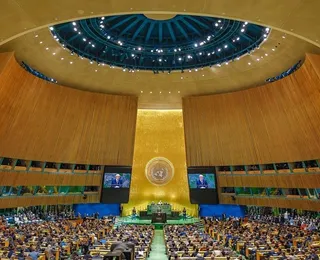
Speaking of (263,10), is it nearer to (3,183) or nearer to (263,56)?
(263,56)

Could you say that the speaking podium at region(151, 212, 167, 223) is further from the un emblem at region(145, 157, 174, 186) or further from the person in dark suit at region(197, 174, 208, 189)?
the un emblem at region(145, 157, 174, 186)

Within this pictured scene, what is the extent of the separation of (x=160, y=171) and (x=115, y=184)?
6862 millimetres

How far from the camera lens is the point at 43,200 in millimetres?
26266

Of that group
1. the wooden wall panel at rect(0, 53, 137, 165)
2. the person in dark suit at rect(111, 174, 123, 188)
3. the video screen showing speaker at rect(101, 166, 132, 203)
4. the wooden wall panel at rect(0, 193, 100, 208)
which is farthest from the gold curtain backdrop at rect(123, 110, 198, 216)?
the wooden wall panel at rect(0, 193, 100, 208)

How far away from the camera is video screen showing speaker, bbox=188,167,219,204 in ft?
98.4

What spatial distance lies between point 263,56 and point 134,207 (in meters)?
22.0

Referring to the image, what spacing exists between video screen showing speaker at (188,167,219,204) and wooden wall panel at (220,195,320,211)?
108cm

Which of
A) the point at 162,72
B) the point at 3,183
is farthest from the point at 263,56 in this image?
the point at 3,183

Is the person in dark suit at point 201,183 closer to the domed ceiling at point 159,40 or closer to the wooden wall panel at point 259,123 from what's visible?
the wooden wall panel at point 259,123

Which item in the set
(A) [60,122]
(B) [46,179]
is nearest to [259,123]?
(A) [60,122]

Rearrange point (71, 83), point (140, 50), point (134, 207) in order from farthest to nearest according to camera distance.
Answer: point (134, 207) → point (71, 83) → point (140, 50)

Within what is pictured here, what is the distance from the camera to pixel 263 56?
2223 centimetres

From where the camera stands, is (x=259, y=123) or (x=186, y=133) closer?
(x=259, y=123)

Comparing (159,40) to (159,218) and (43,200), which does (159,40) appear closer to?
(159,218)
